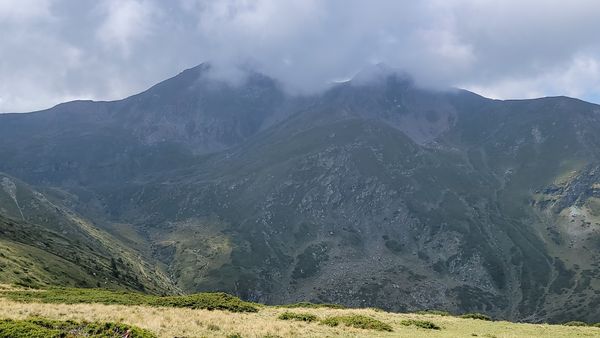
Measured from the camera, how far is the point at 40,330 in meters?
24.8

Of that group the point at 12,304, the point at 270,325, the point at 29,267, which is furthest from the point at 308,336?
the point at 29,267

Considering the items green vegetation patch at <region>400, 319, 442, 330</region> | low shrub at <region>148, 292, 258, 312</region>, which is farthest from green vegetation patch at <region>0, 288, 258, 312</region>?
green vegetation patch at <region>400, 319, 442, 330</region>

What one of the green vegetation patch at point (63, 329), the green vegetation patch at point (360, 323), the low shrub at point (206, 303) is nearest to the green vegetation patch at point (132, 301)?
the low shrub at point (206, 303)

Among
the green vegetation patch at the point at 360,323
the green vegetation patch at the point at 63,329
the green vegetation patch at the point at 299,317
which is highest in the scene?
the green vegetation patch at the point at 63,329

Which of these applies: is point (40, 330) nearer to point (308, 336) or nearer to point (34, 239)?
point (308, 336)

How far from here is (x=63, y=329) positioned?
89.4ft

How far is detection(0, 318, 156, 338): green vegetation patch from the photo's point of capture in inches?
944

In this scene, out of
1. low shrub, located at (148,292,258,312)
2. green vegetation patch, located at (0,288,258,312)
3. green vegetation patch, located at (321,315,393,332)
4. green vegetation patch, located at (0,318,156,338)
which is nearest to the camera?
green vegetation patch, located at (0,318,156,338)

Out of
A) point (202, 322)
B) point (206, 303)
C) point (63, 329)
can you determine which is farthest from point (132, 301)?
point (63, 329)

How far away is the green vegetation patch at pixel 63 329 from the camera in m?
24.0

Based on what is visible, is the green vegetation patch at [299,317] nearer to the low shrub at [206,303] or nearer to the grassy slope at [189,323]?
the grassy slope at [189,323]

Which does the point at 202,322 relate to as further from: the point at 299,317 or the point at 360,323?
the point at 360,323

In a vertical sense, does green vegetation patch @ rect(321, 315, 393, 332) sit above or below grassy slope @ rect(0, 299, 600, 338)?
below

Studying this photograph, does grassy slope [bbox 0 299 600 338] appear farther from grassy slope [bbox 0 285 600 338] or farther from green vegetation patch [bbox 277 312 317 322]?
green vegetation patch [bbox 277 312 317 322]
